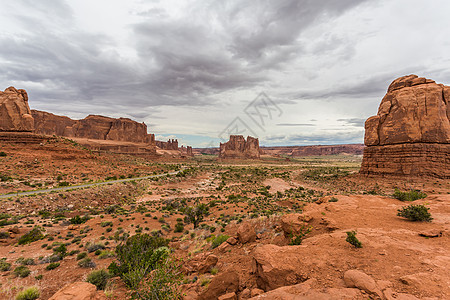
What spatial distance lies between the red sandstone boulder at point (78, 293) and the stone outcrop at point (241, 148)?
14149 cm

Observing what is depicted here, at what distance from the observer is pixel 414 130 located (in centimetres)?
3209

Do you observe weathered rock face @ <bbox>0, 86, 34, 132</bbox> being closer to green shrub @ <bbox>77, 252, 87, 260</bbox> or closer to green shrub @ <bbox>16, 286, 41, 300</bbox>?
green shrub @ <bbox>77, 252, 87, 260</bbox>

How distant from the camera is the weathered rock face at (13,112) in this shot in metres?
40.9

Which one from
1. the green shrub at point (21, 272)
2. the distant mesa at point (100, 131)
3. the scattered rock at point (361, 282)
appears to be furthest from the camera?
the distant mesa at point (100, 131)

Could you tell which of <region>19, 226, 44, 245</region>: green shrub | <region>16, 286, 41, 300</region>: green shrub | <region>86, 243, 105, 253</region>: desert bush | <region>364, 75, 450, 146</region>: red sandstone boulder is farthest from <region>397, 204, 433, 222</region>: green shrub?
<region>364, 75, 450, 146</region>: red sandstone boulder

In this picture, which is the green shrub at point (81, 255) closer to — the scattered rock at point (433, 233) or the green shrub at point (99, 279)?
the green shrub at point (99, 279)

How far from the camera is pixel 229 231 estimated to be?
13742 millimetres

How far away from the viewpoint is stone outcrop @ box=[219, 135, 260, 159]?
147 m

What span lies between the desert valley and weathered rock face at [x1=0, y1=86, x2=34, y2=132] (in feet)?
Answer: 22.2

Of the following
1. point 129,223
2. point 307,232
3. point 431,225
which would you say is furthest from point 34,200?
point 431,225

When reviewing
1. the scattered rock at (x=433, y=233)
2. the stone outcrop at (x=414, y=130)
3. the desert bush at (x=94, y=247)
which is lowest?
the desert bush at (x=94, y=247)

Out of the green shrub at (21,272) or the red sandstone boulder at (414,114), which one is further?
the red sandstone boulder at (414,114)

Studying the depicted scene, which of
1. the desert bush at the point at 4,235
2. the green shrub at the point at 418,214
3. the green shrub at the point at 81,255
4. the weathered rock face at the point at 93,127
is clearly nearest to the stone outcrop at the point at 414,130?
the green shrub at the point at 418,214

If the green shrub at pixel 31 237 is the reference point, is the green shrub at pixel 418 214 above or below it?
above
